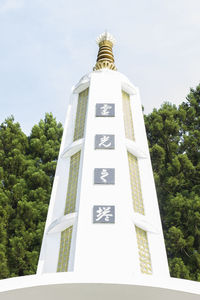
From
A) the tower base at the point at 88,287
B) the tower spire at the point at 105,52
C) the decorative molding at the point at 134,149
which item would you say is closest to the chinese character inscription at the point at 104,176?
the decorative molding at the point at 134,149

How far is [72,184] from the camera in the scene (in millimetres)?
8531

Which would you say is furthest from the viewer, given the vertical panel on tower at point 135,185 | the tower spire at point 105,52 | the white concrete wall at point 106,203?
the tower spire at point 105,52

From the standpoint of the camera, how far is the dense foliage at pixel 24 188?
10602 millimetres

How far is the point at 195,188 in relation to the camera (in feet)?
38.9

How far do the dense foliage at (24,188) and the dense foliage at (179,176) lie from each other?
153 inches

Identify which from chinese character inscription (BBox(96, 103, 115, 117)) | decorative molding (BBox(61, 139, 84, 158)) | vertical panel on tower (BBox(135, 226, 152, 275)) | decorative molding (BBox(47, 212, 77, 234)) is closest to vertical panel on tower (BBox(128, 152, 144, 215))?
vertical panel on tower (BBox(135, 226, 152, 275))

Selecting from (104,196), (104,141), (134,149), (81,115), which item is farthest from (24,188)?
(104,196)

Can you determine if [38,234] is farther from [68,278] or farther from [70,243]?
[68,278]

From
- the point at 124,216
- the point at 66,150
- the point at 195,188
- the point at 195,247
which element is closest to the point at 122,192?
the point at 124,216

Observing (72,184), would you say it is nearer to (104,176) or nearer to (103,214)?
(104,176)

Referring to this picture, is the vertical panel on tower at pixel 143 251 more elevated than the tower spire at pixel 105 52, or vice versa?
the tower spire at pixel 105 52

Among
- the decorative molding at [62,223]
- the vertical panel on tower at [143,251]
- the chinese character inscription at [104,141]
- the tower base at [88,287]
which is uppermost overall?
the chinese character inscription at [104,141]

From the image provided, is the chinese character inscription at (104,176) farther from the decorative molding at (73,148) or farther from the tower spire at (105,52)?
the tower spire at (105,52)

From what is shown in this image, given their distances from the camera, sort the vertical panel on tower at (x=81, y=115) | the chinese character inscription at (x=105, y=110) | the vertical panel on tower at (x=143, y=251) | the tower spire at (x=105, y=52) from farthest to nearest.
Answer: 1. the tower spire at (x=105, y=52)
2. the vertical panel on tower at (x=81, y=115)
3. the chinese character inscription at (x=105, y=110)
4. the vertical panel on tower at (x=143, y=251)
